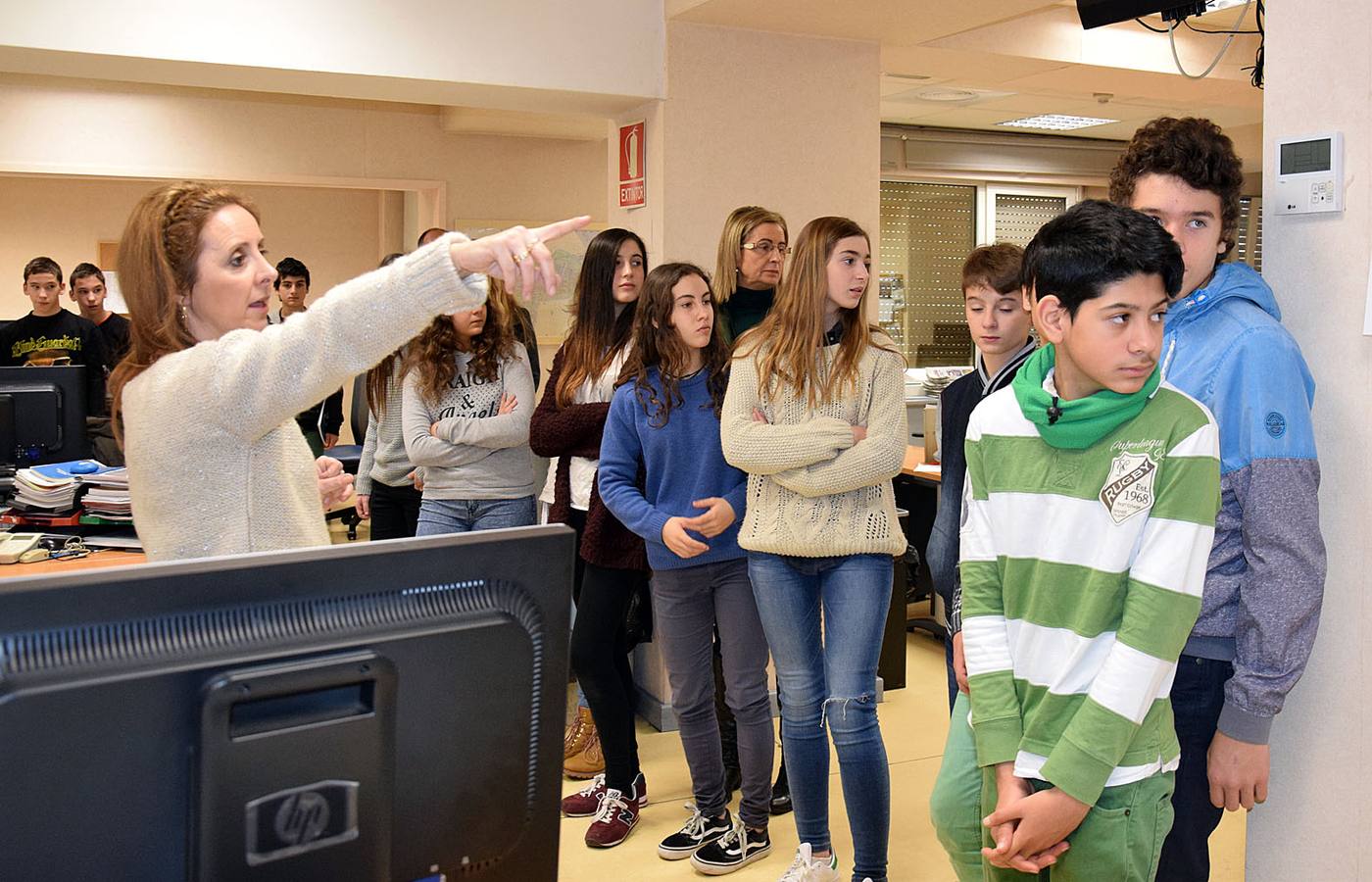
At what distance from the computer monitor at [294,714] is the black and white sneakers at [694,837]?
6.88 ft

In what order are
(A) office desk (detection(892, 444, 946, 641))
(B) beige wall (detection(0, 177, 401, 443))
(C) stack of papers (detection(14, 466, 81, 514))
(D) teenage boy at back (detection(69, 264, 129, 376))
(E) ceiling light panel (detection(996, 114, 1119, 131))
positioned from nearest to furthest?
(C) stack of papers (detection(14, 466, 81, 514)) → (A) office desk (detection(892, 444, 946, 641)) → (D) teenage boy at back (detection(69, 264, 129, 376)) → (E) ceiling light panel (detection(996, 114, 1119, 131)) → (B) beige wall (detection(0, 177, 401, 443))

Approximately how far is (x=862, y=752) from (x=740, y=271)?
1589mm

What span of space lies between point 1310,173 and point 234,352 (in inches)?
64.2

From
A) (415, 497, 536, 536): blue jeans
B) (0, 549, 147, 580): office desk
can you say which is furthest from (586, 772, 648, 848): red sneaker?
(0, 549, 147, 580): office desk

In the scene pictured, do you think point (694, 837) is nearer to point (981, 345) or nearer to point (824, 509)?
point (824, 509)

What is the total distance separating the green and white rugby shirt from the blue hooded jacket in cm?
11

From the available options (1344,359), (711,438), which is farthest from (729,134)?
(1344,359)

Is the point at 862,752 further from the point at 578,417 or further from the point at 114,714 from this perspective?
the point at 114,714

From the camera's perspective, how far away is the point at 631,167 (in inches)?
167

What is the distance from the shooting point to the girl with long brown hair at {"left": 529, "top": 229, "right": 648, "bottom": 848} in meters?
3.14

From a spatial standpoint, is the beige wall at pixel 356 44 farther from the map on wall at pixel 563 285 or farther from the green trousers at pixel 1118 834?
the map on wall at pixel 563 285

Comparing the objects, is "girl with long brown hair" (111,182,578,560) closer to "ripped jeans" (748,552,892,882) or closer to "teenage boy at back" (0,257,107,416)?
"ripped jeans" (748,552,892,882)

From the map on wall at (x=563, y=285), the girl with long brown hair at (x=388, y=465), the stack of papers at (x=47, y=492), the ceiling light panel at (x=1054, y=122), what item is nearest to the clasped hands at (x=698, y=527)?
the girl with long brown hair at (x=388, y=465)

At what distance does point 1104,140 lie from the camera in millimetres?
9266
